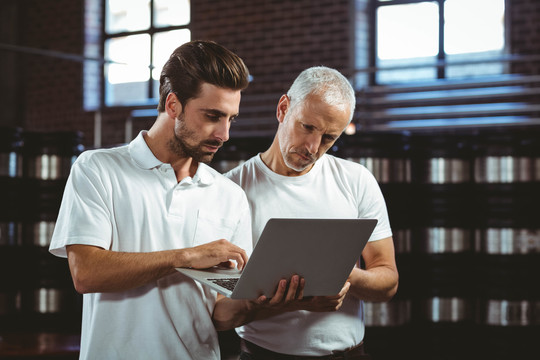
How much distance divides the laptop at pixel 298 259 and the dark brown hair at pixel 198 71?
1.49ft

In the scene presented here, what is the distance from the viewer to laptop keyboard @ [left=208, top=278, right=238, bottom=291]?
4.20 feet

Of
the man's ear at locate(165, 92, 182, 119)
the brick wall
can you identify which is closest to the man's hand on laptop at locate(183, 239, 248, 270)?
the man's ear at locate(165, 92, 182, 119)

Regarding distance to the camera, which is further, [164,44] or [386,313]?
[164,44]

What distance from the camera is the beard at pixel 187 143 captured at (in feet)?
4.93

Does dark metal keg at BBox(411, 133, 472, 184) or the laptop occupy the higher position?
dark metal keg at BBox(411, 133, 472, 184)

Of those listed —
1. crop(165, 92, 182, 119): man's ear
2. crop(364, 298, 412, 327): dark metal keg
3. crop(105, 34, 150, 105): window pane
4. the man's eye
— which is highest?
crop(105, 34, 150, 105): window pane

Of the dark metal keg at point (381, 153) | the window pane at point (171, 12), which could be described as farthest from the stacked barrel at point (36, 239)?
the window pane at point (171, 12)

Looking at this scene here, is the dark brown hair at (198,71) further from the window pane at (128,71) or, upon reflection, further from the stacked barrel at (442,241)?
the window pane at (128,71)

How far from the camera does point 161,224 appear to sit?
1468mm

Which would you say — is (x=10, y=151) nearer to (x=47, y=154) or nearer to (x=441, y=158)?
(x=47, y=154)

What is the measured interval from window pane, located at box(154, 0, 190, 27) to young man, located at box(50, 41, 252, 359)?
500cm

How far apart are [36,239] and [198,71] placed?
8.10ft

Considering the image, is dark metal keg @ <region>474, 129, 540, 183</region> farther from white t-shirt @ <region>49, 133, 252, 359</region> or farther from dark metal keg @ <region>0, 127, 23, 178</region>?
dark metal keg @ <region>0, 127, 23, 178</region>

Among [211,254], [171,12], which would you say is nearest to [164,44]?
[171,12]
